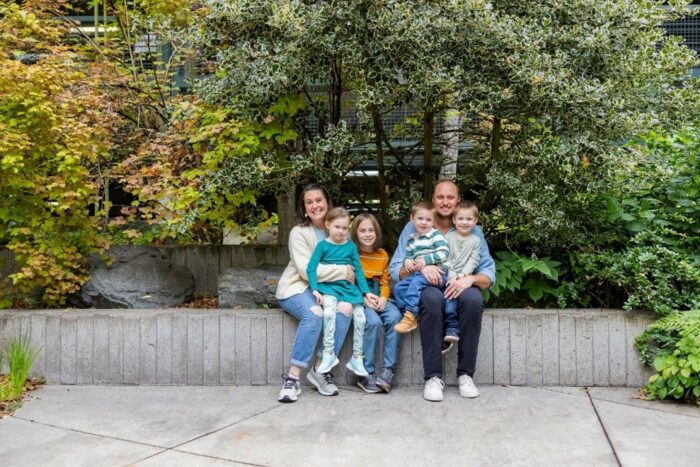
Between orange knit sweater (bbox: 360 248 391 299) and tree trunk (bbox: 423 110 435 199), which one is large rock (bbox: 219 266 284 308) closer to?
orange knit sweater (bbox: 360 248 391 299)

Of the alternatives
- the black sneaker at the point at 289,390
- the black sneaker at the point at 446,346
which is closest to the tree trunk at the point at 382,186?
the black sneaker at the point at 446,346

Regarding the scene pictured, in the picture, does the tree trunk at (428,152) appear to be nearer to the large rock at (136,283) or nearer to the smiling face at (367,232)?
the smiling face at (367,232)

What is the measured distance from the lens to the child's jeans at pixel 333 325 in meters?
4.24

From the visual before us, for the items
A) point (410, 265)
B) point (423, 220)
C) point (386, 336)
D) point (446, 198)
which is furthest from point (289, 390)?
point (446, 198)

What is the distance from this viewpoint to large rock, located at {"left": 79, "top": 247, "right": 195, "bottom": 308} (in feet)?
16.5

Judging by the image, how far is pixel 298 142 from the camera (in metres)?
5.33

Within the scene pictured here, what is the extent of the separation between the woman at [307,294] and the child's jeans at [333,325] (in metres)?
0.04

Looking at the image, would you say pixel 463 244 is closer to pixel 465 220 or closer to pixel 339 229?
pixel 465 220

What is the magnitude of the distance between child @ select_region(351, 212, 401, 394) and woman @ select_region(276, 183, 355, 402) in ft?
0.65

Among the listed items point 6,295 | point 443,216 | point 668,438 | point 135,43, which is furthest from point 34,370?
point 668,438

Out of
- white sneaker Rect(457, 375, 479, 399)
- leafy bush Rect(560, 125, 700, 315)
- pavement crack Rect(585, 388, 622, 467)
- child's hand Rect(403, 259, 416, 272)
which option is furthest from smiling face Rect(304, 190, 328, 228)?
pavement crack Rect(585, 388, 622, 467)

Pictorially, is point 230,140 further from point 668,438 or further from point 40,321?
point 668,438

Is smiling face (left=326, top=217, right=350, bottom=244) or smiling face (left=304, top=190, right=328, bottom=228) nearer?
smiling face (left=326, top=217, right=350, bottom=244)

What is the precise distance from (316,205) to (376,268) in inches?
24.8
